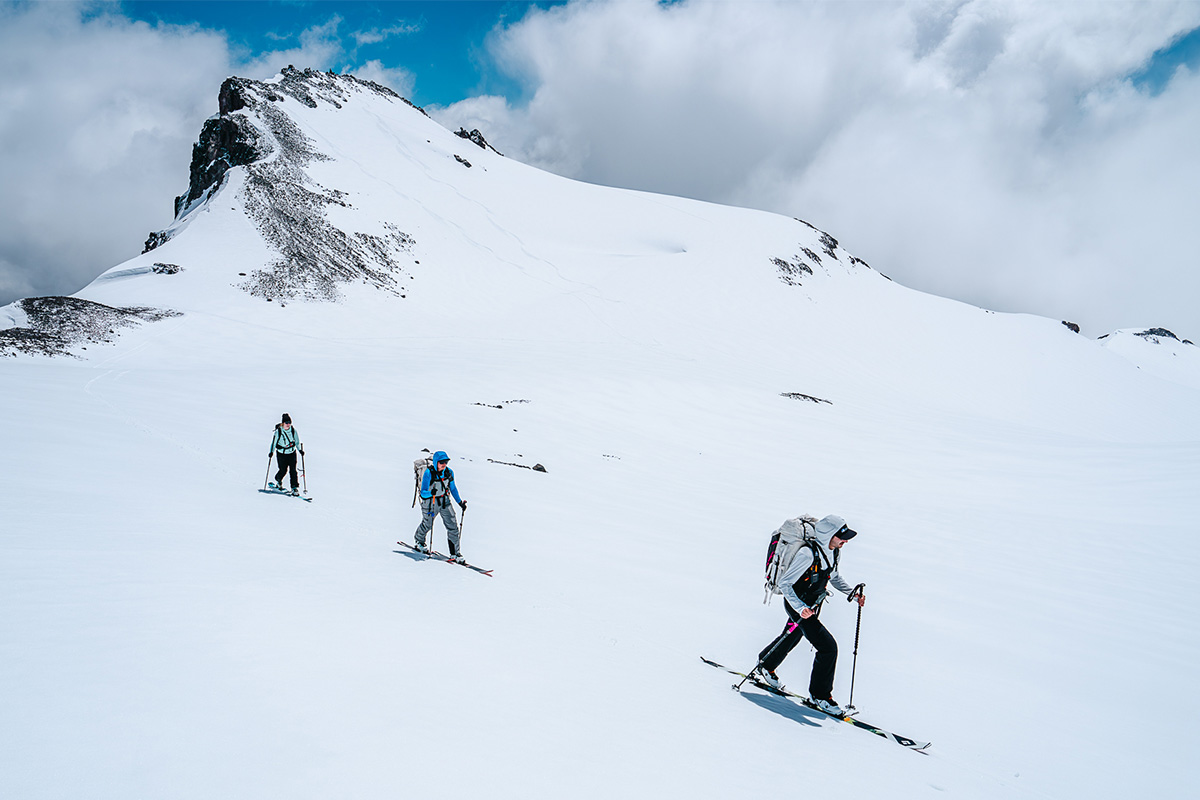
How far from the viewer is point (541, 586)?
925 centimetres

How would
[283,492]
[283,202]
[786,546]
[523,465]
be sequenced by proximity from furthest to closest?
[283,202]
[523,465]
[283,492]
[786,546]

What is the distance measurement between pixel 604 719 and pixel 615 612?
10.9 feet

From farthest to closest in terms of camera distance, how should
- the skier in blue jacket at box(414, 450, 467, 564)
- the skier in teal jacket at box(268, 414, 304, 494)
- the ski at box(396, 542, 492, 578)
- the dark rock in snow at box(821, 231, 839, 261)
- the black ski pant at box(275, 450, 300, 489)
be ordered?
the dark rock in snow at box(821, 231, 839, 261) < the skier in teal jacket at box(268, 414, 304, 494) < the black ski pant at box(275, 450, 300, 489) < the skier in blue jacket at box(414, 450, 467, 564) < the ski at box(396, 542, 492, 578)

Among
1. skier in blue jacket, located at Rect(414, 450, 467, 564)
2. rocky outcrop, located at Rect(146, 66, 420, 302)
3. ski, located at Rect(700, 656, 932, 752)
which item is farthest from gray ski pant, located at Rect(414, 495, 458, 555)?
rocky outcrop, located at Rect(146, 66, 420, 302)

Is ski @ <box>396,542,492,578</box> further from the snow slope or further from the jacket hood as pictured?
the jacket hood

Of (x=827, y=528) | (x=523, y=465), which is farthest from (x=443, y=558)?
(x=523, y=465)

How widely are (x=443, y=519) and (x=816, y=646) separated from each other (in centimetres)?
613

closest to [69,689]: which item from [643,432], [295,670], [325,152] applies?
[295,670]

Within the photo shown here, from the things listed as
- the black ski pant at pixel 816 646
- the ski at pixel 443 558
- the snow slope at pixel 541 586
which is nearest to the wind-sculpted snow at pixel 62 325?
the snow slope at pixel 541 586

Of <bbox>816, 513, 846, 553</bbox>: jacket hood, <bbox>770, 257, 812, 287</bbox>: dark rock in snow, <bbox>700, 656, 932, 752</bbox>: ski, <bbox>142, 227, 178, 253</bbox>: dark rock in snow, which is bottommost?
<bbox>700, 656, 932, 752</bbox>: ski

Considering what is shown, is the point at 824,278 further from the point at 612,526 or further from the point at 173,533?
the point at 173,533

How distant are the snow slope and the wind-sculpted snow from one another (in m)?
1.23

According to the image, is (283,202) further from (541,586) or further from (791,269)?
(541,586)

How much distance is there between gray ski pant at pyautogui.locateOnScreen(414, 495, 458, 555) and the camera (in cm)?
1009
